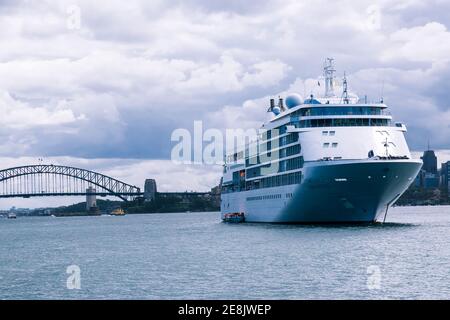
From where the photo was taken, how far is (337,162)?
70750mm

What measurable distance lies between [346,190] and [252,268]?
2905 cm

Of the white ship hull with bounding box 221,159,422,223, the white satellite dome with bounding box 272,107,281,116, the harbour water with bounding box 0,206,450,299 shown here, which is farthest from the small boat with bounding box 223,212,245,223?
the harbour water with bounding box 0,206,450,299

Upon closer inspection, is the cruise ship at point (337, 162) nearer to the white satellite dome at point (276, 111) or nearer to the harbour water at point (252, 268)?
the harbour water at point (252, 268)

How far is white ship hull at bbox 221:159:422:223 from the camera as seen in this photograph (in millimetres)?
70188

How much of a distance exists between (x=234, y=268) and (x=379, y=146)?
3254cm

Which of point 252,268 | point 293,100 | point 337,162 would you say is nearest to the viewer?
point 252,268

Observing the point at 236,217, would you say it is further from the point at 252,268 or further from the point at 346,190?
the point at 252,268

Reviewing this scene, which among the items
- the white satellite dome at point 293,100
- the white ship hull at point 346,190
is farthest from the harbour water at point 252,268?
the white satellite dome at point 293,100

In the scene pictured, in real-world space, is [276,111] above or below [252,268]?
above

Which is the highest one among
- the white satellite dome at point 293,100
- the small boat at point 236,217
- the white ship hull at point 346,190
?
the white satellite dome at point 293,100

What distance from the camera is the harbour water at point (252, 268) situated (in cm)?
3628

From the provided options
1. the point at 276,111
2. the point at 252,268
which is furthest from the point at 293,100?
the point at 252,268

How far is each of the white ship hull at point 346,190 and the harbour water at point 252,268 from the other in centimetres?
460

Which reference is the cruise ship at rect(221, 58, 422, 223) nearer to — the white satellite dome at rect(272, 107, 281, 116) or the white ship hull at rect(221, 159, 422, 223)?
the white ship hull at rect(221, 159, 422, 223)
